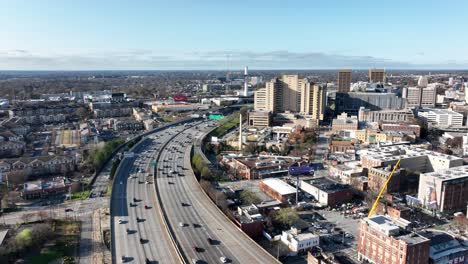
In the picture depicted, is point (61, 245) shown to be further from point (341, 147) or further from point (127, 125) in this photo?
point (127, 125)

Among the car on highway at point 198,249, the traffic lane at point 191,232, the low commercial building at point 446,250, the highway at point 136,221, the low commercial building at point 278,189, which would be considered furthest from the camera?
the low commercial building at point 278,189

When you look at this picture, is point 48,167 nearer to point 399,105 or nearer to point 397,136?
point 397,136

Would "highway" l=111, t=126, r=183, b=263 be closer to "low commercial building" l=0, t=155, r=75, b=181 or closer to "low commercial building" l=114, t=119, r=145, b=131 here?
"low commercial building" l=0, t=155, r=75, b=181

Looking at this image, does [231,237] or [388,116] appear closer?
[231,237]

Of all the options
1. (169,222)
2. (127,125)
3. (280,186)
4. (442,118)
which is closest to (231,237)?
(169,222)

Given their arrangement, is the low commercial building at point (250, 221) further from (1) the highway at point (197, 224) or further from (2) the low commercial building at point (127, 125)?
(2) the low commercial building at point (127, 125)

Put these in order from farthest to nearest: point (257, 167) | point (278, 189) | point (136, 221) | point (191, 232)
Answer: point (257, 167) → point (278, 189) → point (136, 221) → point (191, 232)

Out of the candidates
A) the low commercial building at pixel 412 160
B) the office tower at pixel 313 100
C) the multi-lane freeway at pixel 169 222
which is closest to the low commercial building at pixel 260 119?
the office tower at pixel 313 100
